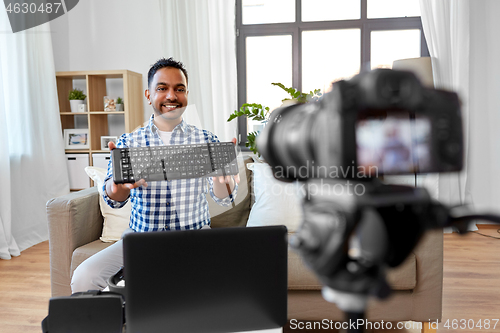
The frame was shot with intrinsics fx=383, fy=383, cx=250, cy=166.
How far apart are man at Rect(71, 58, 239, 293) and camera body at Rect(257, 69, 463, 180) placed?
0.58 metres

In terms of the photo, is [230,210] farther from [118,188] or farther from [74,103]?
[74,103]

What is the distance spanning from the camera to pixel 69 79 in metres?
3.29

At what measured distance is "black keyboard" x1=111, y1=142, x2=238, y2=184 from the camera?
790 millimetres

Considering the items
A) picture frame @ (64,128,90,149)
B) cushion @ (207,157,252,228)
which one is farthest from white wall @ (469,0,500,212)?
picture frame @ (64,128,90,149)

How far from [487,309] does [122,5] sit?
3.42 metres

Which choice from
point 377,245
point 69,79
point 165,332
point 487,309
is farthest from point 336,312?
point 69,79

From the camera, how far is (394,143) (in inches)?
11.6

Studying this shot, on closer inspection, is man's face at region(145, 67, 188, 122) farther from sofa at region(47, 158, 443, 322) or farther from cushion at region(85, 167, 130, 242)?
cushion at region(85, 167, 130, 242)

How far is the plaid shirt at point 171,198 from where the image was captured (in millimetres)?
896

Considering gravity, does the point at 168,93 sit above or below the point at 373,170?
above

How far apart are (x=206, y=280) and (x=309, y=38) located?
2934 millimetres

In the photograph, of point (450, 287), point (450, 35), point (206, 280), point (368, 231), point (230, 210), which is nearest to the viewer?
point (368, 231)

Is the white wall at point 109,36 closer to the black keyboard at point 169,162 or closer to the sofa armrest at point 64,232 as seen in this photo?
the sofa armrest at point 64,232

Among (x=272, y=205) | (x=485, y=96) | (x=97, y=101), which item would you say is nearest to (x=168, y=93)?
(x=272, y=205)
